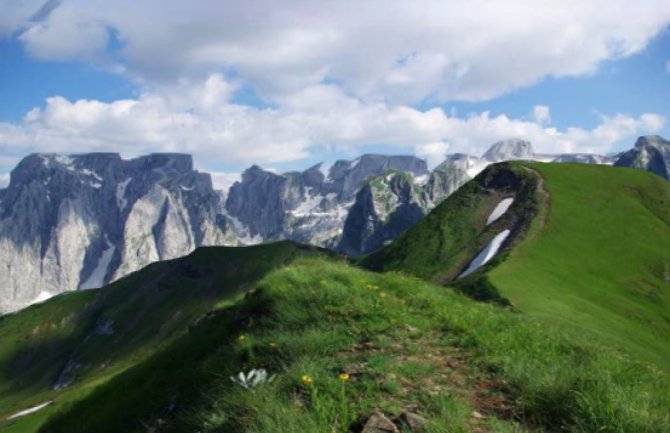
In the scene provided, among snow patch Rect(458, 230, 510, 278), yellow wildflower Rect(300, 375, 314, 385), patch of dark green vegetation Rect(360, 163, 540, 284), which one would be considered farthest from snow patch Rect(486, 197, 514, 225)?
yellow wildflower Rect(300, 375, 314, 385)

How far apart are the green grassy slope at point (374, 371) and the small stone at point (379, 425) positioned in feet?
0.98

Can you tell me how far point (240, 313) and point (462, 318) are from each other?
668 centimetres

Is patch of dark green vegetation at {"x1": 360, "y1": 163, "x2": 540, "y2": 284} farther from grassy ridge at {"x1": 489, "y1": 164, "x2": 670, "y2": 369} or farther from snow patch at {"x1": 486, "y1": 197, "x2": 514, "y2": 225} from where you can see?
grassy ridge at {"x1": 489, "y1": 164, "x2": 670, "y2": 369}

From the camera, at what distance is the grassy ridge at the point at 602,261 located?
5476cm

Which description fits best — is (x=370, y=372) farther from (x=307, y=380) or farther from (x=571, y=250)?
(x=571, y=250)

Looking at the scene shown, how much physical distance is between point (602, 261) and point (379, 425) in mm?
84333

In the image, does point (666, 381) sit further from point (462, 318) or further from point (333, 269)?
point (333, 269)

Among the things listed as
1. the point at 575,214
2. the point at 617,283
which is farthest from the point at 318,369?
the point at 575,214

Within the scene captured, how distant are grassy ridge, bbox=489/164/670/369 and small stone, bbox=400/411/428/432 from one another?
1367 inches

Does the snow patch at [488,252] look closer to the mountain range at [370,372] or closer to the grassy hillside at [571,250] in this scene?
the grassy hillside at [571,250]

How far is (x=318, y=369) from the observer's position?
1036 centimetres

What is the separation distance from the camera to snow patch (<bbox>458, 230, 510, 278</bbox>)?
9094 centimetres

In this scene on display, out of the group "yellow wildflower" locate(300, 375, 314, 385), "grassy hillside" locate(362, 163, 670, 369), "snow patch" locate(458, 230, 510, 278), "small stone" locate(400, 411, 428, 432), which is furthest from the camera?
"snow patch" locate(458, 230, 510, 278)

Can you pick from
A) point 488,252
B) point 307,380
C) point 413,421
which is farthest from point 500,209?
point 413,421
